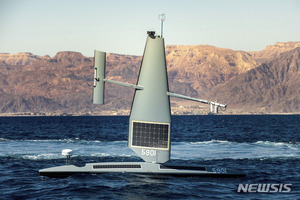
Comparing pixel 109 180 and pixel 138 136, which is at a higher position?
pixel 138 136

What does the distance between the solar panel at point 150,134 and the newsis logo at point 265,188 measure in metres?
6.33

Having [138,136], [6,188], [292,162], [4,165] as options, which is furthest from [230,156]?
[6,188]

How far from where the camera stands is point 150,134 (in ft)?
116

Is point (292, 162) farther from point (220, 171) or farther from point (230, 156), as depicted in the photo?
point (220, 171)

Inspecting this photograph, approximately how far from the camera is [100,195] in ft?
99.9

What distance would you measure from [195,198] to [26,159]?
2444cm

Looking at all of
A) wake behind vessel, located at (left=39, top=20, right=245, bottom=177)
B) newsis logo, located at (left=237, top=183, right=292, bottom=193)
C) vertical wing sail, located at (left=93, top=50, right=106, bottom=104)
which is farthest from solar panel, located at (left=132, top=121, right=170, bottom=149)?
newsis logo, located at (left=237, top=183, right=292, bottom=193)

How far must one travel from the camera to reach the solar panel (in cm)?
3506

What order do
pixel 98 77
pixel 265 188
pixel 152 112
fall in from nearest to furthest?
pixel 265 188, pixel 98 77, pixel 152 112

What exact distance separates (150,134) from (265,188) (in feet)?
29.7

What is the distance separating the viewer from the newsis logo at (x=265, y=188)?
32.1 m

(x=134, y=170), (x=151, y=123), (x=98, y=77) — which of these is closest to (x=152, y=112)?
(x=151, y=123)

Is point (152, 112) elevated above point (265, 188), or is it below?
above

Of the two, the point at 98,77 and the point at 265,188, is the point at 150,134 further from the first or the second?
the point at 265,188
